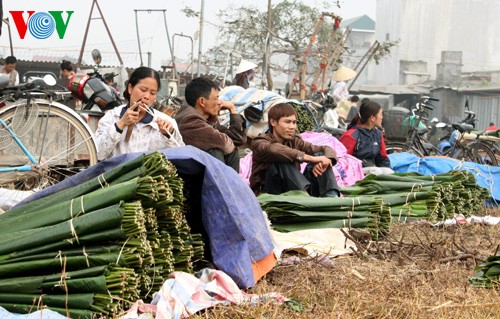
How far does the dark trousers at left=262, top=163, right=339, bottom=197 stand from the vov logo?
4228 millimetres

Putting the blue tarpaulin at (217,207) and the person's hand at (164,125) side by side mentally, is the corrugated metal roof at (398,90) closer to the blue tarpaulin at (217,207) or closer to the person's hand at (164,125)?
the person's hand at (164,125)

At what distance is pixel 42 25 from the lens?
412 inches

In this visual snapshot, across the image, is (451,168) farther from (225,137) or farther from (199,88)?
(199,88)

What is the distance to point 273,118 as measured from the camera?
7199 millimetres

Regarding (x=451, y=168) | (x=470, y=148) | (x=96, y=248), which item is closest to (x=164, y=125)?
(x=96, y=248)

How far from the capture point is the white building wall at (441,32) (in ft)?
129

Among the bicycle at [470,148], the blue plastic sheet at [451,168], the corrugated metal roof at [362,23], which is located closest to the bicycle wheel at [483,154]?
the bicycle at [470,148]

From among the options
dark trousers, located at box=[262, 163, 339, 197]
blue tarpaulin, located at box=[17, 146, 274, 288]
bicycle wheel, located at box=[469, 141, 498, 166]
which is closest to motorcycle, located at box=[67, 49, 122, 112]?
dark trousers, located at box=[262, 163, 339, 197]

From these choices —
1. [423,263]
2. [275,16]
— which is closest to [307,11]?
[275,16]

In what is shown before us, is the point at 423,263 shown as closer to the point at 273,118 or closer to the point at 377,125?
the point at 273,118

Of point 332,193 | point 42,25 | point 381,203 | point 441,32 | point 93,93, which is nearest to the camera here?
point 381,203

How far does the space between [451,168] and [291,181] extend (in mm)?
2241

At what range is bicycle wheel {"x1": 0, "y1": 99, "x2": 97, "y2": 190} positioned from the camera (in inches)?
247

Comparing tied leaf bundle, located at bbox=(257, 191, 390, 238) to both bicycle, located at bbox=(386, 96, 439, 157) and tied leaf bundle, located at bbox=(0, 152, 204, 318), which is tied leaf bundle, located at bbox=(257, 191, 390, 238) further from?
bicycle, located at bbox=(386, 96, 439, 157)
